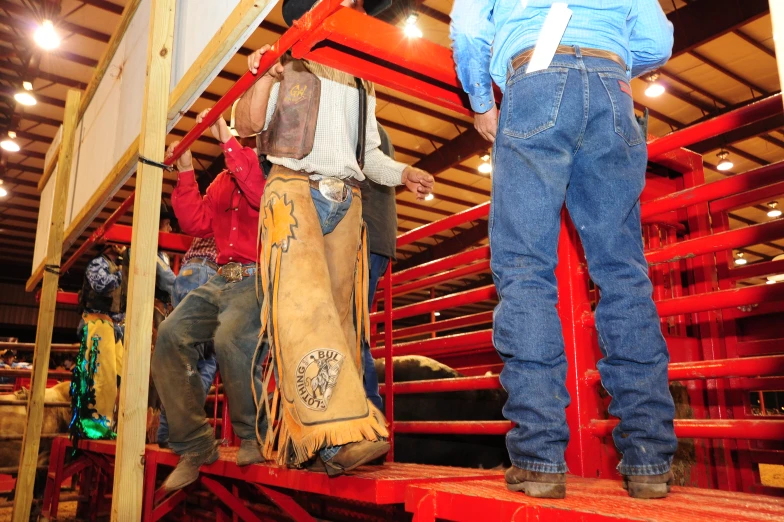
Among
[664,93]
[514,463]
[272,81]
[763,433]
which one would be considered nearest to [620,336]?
[514,463]

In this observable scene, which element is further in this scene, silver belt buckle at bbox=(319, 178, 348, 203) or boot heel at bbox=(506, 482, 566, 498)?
silver belt buckle at bbox=(319, 178, 348, 203)

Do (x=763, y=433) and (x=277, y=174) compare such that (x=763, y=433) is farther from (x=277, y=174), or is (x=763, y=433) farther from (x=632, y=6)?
(x=277, y=174)

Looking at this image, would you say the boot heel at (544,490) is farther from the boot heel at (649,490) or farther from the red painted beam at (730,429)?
the red painted beam at (730,429)

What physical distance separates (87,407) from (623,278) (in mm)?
4744

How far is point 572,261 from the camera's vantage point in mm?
2260

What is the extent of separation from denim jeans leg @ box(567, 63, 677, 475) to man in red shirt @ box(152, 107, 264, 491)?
161cm

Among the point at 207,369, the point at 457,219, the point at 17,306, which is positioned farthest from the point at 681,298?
the point at 17,306

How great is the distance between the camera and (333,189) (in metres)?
2.29

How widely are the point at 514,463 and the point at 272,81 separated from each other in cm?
165

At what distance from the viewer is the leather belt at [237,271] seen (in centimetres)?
292

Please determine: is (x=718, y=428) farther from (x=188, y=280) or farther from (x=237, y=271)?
(x=188, y=280)

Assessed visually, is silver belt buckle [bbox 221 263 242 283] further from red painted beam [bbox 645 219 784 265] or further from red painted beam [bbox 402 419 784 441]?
red painted beam [bbox 645 219 784 265]

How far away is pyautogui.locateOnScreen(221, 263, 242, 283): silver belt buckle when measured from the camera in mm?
2928

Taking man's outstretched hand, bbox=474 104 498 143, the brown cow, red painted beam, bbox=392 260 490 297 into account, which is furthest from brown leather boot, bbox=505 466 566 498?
the brown cow
